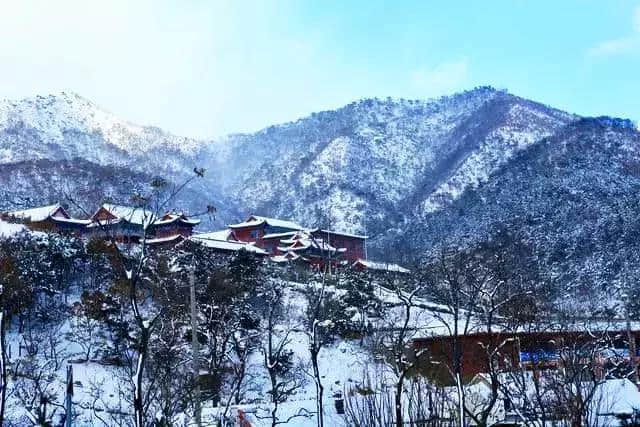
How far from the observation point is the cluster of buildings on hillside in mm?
38875

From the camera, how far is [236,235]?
2098 inches

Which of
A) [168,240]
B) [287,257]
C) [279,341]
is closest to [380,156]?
[287,257]

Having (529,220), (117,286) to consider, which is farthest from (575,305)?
(117,286)

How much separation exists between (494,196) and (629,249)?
22647 mm

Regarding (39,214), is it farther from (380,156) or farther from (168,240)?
(380,156)

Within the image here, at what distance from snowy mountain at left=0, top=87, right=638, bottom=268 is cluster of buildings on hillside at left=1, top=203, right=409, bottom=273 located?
39.9 ft

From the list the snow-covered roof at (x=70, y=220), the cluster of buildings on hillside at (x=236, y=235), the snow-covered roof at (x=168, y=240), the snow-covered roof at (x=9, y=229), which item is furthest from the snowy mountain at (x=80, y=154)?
the snow-covered roof at (x=9, y=229)

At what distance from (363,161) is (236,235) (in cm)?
5120

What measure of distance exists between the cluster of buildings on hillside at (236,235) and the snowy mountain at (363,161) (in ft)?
39.9

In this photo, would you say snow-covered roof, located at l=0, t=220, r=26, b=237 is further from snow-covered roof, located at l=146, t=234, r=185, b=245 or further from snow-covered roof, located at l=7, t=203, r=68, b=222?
snow-covered roof, located at l=146, t=234, r=185, b=245

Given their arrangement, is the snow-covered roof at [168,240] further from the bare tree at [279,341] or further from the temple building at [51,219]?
the bare tree at [279,341]

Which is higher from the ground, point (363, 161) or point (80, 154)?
point (80, 154)

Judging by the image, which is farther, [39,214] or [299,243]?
[299,243]

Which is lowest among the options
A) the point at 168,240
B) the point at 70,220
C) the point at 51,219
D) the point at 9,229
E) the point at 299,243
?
the point at 9,229
